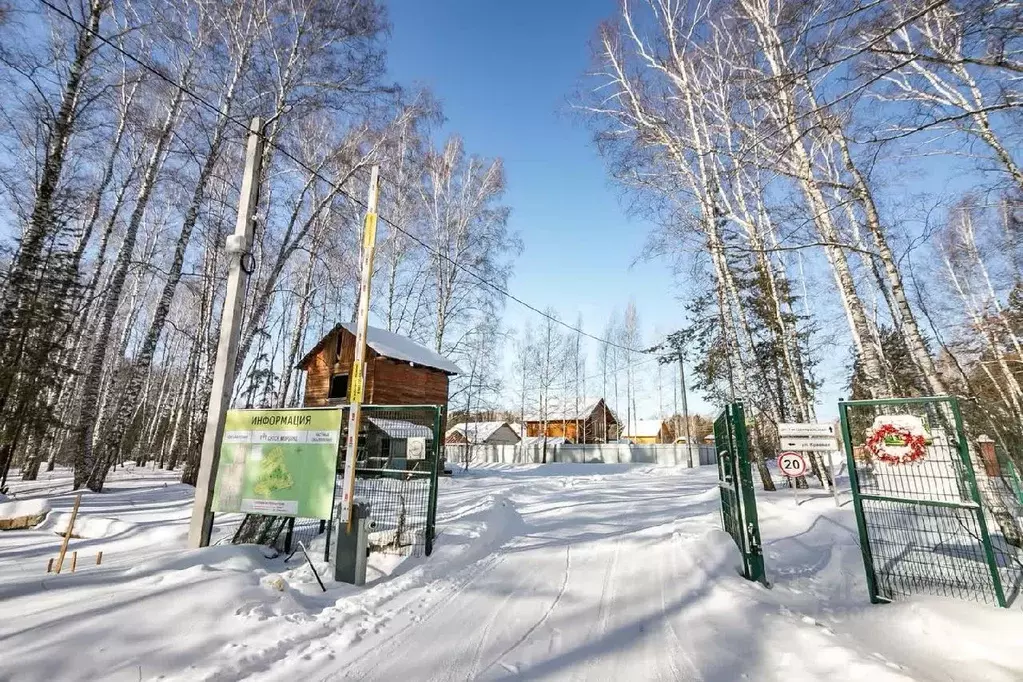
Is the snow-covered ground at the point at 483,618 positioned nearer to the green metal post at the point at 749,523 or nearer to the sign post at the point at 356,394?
→ the green metal post at the point at 749,523

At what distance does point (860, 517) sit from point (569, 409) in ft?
134

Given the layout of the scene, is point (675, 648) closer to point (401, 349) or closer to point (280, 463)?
point (280, 463)

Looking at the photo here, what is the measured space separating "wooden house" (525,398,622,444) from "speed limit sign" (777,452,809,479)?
97.6 feet

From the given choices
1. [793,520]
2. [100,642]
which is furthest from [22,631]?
[793,520]

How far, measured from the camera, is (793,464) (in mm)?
10156

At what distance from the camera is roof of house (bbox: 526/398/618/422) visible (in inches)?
1616

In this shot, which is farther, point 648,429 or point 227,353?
point 648,429

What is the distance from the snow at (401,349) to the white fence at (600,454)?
13270 mm

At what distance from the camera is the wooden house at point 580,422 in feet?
144

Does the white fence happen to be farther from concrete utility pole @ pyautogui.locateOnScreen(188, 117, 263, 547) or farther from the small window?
concrete utility pole @ pyautogui.locateOnScreen(188, 117, 263, 547)

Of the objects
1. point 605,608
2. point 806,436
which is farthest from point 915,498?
point 806,436

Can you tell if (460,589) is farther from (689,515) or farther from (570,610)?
(689,515)

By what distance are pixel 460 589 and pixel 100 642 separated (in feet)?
9.37

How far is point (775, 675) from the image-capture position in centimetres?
285
